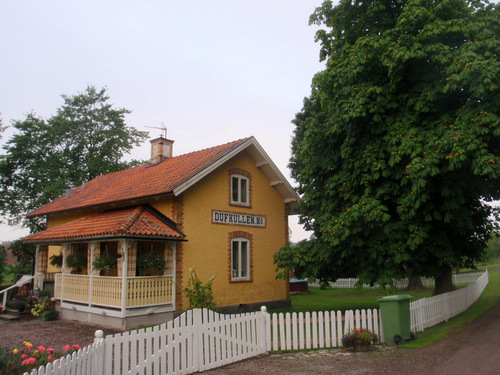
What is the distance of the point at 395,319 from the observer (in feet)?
31.1

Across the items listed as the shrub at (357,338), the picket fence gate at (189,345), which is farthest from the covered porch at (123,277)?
the shrub at (357,338)

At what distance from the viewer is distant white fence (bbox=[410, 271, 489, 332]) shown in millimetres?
10721

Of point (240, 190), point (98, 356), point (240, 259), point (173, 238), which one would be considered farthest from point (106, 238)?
point (98, 356)

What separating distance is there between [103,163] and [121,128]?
418cm

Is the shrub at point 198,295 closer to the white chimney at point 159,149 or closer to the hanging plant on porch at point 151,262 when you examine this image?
the hanging plant on porch at point 151,262

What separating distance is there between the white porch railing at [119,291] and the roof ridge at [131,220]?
64.4 inches

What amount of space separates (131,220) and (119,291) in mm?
2291

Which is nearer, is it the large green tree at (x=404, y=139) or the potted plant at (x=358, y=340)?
the potted plant at (x=358, y=340)

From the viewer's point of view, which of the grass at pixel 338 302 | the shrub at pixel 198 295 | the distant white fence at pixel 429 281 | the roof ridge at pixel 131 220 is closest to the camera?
the roof ridge at pixel 131 220

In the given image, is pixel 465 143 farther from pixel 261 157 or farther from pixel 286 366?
pixel 261 157

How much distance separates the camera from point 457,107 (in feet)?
41.4

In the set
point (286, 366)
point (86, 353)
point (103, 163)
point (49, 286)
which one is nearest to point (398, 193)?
point (286, 366)

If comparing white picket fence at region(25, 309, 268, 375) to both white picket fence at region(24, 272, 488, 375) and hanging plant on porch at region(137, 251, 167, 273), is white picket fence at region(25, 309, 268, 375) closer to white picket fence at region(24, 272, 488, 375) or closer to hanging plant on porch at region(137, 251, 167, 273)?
white picket fence at region(24, 272, 488, 375)

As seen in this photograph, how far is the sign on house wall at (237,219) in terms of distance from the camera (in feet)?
53.1
